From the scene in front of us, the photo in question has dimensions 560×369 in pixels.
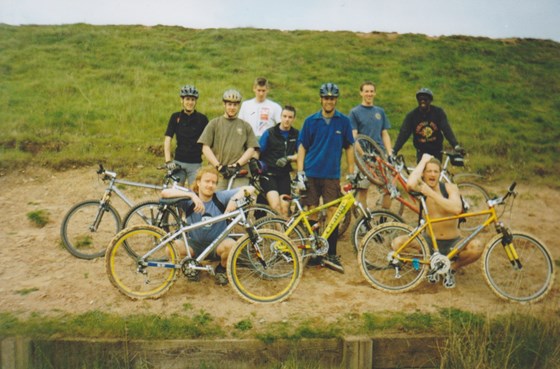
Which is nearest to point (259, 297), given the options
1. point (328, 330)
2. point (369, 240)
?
point (328, 330)

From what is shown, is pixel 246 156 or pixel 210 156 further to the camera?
pixel 246 156

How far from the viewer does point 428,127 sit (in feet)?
23.7

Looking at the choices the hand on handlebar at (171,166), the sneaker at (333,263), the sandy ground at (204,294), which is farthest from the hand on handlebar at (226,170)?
the sneaker at (333,263)

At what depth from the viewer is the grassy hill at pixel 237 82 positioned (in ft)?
39.6

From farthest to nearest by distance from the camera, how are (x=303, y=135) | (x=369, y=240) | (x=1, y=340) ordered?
(x=303, y=135) → (x=369, y=240) → (x=1, y=340)

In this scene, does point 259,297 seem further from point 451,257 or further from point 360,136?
point 360,136

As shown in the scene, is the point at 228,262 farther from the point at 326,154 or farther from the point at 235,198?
the point at 326,154

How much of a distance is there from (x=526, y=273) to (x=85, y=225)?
570 cm

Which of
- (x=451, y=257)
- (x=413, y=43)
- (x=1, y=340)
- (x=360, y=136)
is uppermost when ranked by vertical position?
(x=413, y=43)

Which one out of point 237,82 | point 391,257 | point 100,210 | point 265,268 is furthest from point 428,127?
point 237,82

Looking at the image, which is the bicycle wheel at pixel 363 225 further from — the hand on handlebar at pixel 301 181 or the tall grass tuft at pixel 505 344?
the tall grass tuft at pixel 505 344

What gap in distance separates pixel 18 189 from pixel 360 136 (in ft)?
22.3

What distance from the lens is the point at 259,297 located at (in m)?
5.18

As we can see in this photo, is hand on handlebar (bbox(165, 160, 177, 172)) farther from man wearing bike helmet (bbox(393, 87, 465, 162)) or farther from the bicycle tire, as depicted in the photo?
man wearing bike helmet (bbox(393, 87, 465, 162))
